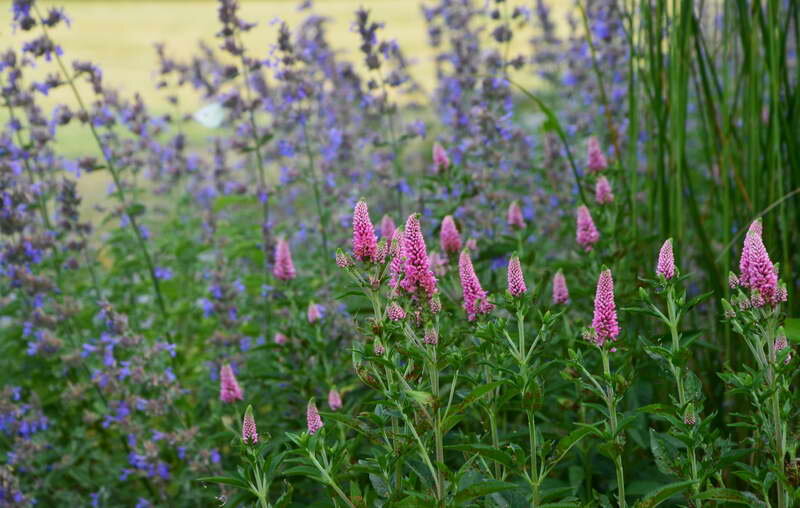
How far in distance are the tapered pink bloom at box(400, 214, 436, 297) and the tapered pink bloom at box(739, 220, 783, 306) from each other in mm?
656

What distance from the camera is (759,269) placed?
5.45ft

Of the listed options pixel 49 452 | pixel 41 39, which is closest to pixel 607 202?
pixel 49 452

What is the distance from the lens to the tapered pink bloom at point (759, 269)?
165 centimetres

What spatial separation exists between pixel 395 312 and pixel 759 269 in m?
0.76

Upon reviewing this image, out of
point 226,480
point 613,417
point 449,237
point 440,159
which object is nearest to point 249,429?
point 226,480

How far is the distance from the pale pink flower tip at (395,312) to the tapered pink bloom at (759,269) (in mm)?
727

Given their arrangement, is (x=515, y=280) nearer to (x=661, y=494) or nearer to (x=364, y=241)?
(x=364, y=241)

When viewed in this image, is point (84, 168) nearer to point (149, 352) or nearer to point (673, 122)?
point (149, 352)

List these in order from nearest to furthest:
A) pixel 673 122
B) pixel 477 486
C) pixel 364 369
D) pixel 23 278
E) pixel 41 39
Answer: pixel 477 486 → pixel 364 369 → pixel 673 122 → pixel 23 278 → pixel 41 39

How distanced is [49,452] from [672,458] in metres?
2.60

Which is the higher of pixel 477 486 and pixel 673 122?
pixel 673 122

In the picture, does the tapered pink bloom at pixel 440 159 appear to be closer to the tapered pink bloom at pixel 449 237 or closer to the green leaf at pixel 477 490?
the tapered pink bloom at pixel 449 237

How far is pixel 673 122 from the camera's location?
273 cm

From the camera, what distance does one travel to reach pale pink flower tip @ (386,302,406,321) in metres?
1.79
